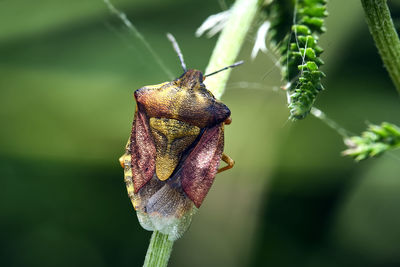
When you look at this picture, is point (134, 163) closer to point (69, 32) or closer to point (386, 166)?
point (386, 166)

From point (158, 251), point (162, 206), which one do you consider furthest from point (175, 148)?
point (158, 251)

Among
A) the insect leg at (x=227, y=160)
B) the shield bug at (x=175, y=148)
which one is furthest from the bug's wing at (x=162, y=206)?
the insect leg at (x=227, y=160)

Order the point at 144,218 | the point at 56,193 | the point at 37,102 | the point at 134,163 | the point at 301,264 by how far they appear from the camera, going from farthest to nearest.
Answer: the point at 37,102
the point at 56,193
the point at 301,264
the point at 134,163
the point at 144,218

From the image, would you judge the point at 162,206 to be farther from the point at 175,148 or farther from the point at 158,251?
the point at 158,251

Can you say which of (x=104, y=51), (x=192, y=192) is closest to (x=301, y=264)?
(x=192, y=192)

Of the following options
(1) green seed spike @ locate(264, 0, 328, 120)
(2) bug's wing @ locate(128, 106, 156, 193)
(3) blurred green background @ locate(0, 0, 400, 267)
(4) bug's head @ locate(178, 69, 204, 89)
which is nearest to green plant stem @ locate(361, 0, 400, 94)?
(1) green seed spike @ locate(264, 0, 328, 120)

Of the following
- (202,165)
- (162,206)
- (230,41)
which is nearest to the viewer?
(230,41)

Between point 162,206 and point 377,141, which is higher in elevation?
point 377,141
